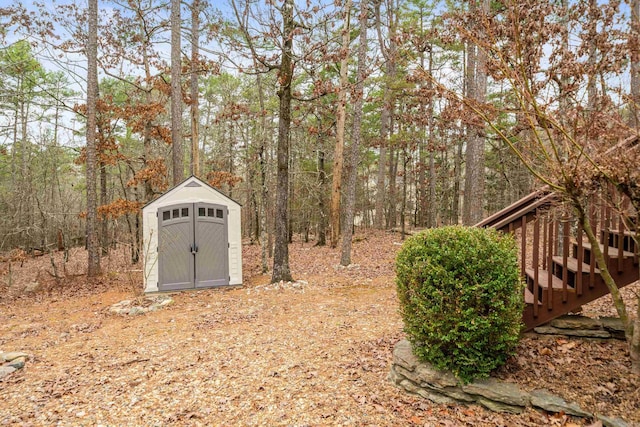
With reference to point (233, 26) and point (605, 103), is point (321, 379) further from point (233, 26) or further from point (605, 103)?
point (233, 26)

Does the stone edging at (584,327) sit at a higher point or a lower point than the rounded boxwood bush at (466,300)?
lower

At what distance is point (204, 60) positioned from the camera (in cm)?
1090

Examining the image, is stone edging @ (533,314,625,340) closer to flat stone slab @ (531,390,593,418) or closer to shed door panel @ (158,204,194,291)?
flat stone slab @ (531,390,593,418)

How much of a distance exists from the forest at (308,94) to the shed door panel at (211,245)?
1218 millimetres

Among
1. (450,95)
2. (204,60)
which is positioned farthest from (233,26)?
(450,95)

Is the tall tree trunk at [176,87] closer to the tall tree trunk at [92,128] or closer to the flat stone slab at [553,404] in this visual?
the tall tree trunk at [92,128]

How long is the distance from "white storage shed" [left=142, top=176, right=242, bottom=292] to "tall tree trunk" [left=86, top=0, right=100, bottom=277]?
2.75 metres

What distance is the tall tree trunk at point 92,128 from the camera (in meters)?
9.06

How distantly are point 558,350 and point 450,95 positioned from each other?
7.91 ft

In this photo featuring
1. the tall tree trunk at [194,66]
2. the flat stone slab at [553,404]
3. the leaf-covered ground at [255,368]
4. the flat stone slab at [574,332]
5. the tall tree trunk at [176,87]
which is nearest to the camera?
the flat stone slab at [553,404]

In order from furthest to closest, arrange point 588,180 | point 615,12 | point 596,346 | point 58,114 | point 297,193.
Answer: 1. point 58,114
2. point 297,193
3. point 596,346
4. point 615,12
5. point 588,180

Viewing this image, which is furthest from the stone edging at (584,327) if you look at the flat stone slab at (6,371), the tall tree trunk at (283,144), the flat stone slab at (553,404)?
the flat stone slab at (6,371)

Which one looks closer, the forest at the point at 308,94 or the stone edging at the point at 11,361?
the forest at the point at 308,94

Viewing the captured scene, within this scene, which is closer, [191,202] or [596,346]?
[596,346]
